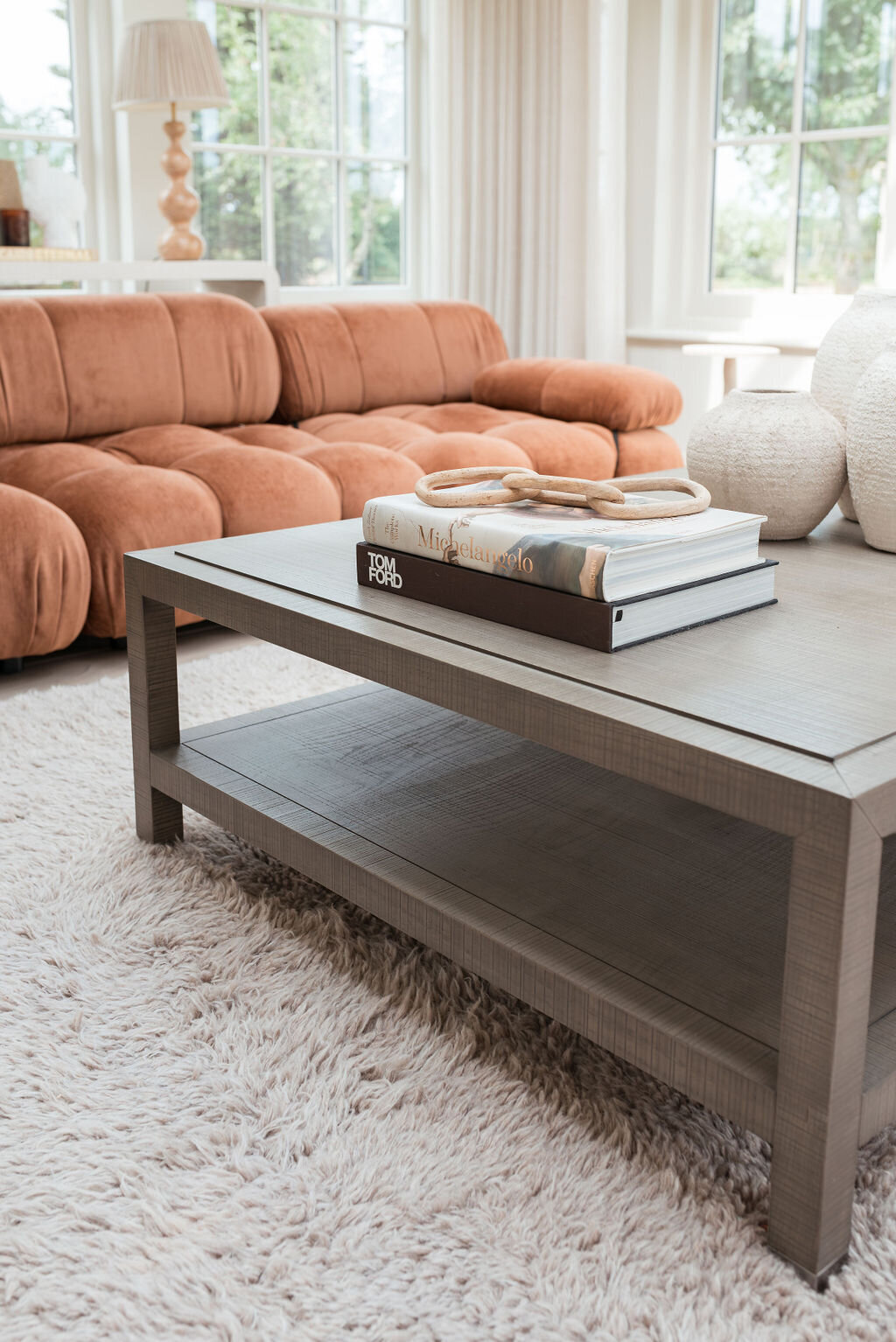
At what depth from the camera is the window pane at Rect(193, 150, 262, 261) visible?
162 inches

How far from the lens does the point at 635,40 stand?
4.18 meters

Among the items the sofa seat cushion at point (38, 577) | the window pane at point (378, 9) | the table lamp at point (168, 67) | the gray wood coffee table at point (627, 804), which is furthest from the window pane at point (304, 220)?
the gray wood coffee table at point (627, 804)

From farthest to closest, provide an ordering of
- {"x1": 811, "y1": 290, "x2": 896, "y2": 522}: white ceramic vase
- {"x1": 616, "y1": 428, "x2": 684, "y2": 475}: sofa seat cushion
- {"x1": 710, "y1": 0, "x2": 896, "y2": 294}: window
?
{"x1": 710, "y1": 0, "x2": 896, "y2": 294}: window
{"x1": 616, "y1": 428, "x2": 684, "y2": 475}: sofa seat cushion
{"x1": 811, "y1": 290, "x2": 896, "y2": 522}: white ceramic vase

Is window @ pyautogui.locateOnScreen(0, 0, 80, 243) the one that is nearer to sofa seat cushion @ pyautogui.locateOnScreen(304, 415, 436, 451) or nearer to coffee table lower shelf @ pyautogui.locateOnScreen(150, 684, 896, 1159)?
sofa seat cushion @ pyautogui.locateOnScreen(304, 415, 436, 451)

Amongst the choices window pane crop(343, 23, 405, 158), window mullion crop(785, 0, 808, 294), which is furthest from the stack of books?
window pane crop(343, 23, 405, 158)

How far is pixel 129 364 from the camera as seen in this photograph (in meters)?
2.88

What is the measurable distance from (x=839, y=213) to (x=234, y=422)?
2.14 meters

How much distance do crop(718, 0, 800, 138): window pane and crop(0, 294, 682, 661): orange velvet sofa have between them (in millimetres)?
1263

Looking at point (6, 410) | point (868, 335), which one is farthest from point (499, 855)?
point (6, 410)

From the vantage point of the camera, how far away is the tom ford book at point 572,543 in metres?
1.04

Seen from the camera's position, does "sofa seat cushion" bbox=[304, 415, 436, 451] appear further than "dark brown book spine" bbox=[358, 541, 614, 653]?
Yes

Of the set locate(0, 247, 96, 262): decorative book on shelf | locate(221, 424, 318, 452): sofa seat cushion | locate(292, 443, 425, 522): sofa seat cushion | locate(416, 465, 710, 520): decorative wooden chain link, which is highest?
locate(0, 247, 96, 262): decorative book on shelf

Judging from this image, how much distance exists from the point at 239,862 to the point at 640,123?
142 inches

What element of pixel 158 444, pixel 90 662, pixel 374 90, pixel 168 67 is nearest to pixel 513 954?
pixel 90 662
